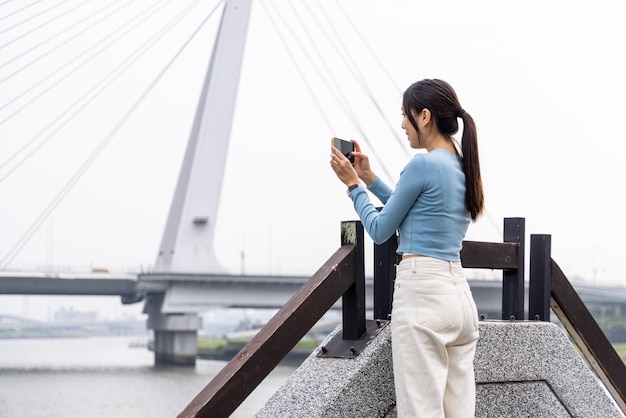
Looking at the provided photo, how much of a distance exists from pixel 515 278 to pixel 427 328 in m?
1.41

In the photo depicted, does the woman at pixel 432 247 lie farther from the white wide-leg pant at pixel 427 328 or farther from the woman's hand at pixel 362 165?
the woman's hand at pixel 362 165

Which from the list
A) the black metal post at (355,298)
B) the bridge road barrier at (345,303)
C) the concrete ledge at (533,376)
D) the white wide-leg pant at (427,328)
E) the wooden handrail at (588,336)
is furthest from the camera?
the wooden handrail at (588,336)

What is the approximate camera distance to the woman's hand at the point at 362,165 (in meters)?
3.23

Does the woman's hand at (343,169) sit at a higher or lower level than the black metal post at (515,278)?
higher

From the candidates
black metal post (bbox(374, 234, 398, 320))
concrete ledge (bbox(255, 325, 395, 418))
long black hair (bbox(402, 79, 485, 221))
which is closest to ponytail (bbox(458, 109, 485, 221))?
long black hair (bbox(402, 79, 485, 221))

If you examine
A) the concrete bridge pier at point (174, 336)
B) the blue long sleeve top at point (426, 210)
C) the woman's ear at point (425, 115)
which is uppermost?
the woman's ear at point (425, 115)

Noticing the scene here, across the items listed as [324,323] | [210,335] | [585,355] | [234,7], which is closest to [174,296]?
[234,7]

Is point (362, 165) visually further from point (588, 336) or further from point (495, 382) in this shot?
point (588, 336)

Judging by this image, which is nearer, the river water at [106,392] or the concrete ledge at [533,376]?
the concrete ledge at [533,376]

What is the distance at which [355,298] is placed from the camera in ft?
11.4

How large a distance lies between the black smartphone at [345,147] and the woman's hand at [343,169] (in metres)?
0.04

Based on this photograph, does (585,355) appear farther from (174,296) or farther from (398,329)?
(174,296)

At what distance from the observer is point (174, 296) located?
36562 mm

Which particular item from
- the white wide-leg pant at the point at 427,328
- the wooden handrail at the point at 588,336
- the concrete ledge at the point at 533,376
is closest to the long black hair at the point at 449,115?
the white wide-leg pant at the point at 427,328
